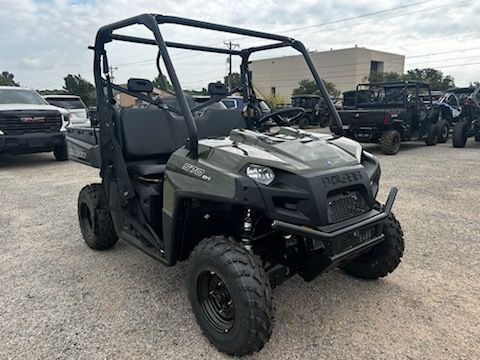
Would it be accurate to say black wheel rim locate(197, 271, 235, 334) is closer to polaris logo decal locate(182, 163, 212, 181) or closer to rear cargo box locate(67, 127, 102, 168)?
polaris logo decal locate(182, 163, 212, 181)

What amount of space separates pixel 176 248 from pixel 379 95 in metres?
10.0

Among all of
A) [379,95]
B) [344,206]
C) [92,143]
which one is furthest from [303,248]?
[379,95]

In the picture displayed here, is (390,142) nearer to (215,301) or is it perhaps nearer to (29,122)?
(29,122)

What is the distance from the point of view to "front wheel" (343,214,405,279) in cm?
287

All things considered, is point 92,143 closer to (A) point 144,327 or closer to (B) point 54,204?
(A) point 144,327

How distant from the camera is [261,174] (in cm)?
217

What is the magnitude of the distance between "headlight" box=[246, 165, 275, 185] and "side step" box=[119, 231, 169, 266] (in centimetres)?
95

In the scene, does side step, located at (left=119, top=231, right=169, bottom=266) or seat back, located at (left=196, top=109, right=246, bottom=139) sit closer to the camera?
side step, located at (left=119, top=231, right=169, bottom=266)

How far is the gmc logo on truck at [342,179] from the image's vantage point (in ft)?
7.17

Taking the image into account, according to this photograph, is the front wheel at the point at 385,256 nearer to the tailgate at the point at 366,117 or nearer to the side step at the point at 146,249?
the side step at the point at 146,249

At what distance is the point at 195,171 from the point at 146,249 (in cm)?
86

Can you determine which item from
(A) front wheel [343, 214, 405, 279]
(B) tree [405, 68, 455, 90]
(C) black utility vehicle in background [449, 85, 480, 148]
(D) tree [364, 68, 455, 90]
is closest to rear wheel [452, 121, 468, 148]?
(C) black utility vehicle in background [449, 85, 480, 148]

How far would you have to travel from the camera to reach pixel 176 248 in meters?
2.59

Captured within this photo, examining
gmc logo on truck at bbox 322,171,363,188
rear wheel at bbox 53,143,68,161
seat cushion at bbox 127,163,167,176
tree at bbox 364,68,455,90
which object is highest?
tree at bbox 364,68,455,90
